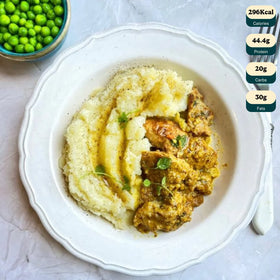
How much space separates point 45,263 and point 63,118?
6.00 ft

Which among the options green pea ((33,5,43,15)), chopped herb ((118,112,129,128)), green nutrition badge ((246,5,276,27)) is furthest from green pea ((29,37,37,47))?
green nutrition badge ((246,5,276,27))

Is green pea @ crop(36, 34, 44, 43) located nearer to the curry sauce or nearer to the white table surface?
the white table surface

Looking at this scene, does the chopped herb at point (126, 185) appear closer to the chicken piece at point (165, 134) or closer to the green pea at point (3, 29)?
the chicken piece at point (165, 134)

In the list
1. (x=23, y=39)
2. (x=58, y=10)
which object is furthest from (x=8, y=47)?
(x=58, y=10)

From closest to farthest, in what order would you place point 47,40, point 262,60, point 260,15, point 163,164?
1. point 163,164
2. point 47,40
3. point 262,60
4. point 260,15

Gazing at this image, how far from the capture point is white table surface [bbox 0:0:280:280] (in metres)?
4.70

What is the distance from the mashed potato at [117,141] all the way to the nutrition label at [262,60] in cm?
90

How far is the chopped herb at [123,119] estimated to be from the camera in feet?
14.4

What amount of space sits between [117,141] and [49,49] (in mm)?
1393

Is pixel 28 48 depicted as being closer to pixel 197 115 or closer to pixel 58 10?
pixel 58 10

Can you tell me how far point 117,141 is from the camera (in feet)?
14.4

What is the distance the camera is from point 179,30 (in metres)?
4.57

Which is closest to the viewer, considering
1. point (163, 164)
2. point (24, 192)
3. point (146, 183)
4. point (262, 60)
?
point (163, 164)

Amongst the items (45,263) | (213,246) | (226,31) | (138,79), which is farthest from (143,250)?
(226,31)
